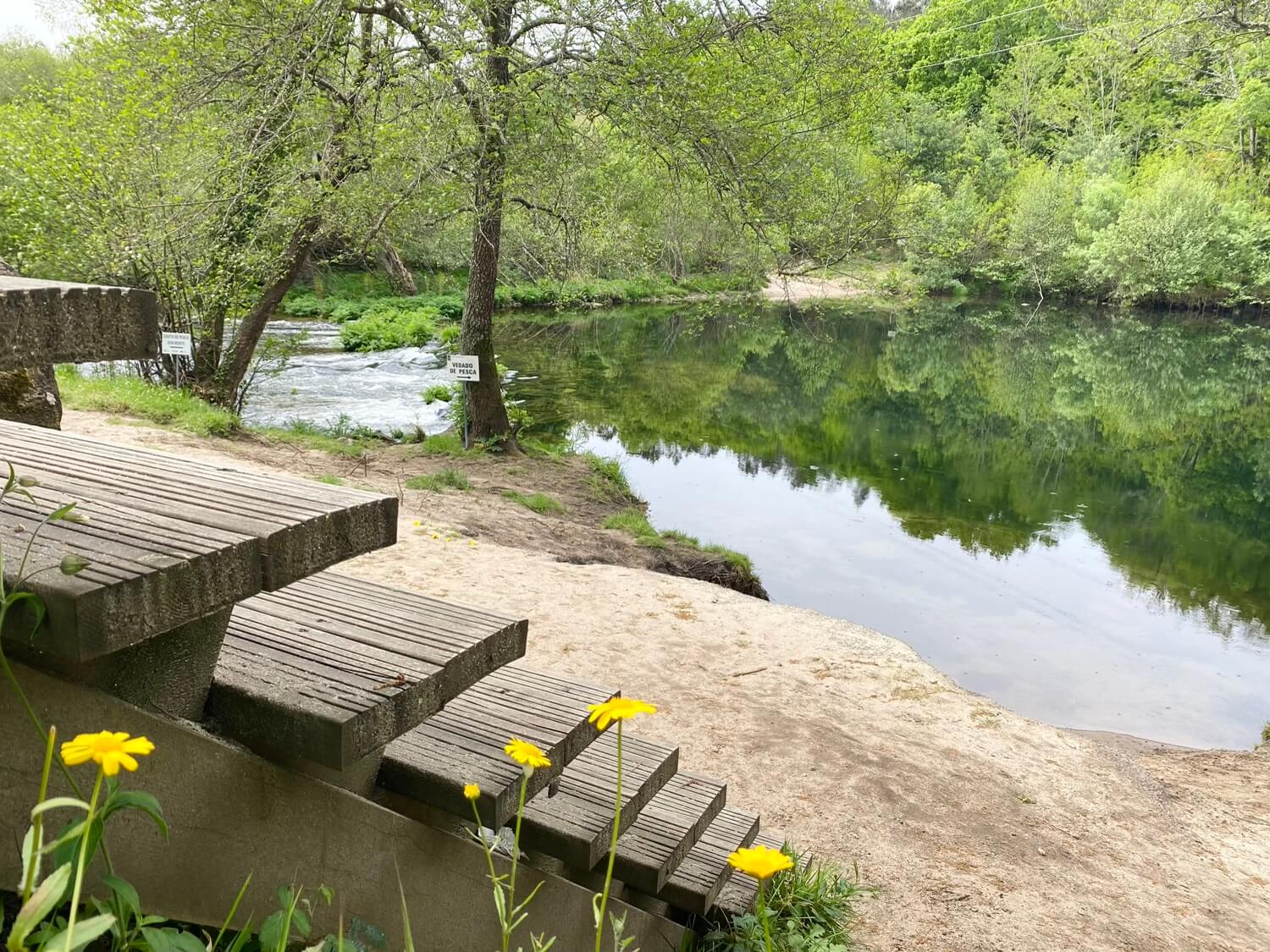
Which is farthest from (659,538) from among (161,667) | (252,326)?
(161,667)

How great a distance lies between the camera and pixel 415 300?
3675 centimetres

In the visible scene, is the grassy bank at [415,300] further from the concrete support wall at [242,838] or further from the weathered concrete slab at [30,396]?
the concrete support wall at [242,838]

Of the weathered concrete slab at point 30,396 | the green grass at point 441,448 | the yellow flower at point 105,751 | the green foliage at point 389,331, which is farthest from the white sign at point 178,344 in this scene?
the green foliage at point 389,331

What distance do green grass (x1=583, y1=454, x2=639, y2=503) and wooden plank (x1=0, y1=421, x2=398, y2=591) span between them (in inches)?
458

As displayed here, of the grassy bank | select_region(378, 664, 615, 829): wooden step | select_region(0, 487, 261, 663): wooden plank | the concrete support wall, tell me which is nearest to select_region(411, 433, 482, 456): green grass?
select_region(378, 664, 615, 829): wooden step

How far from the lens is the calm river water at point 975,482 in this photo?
10.4m

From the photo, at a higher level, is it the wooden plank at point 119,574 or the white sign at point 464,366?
the wooden plank at point 119,574

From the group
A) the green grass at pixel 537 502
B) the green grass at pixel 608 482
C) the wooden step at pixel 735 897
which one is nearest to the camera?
the wooden step at pixel 735 897

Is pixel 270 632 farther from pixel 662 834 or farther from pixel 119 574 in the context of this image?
pixel 662 834

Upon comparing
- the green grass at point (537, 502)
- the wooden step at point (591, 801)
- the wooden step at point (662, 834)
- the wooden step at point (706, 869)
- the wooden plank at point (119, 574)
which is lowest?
the green grass at point (537, 502)

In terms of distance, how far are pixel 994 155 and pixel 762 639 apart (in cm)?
5711

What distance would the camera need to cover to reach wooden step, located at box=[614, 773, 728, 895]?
7.98 ft

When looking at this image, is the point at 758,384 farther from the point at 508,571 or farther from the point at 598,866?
the point at 598,866

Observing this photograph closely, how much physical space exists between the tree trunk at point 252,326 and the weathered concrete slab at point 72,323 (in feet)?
39.6
